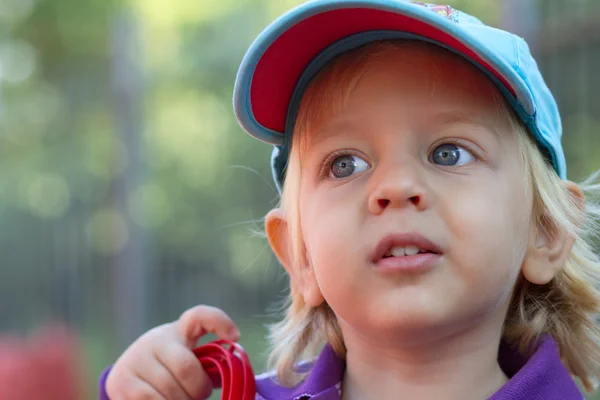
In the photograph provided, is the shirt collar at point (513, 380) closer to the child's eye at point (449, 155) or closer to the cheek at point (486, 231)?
the cheek at point (486, 231)

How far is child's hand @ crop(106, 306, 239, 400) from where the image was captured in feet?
3.74

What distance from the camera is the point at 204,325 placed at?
1183 mm

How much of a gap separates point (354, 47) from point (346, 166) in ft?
0.53

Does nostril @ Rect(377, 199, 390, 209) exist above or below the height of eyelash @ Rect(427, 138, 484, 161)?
below

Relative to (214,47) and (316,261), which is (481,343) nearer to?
(316,261)

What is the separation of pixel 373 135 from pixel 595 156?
1174mm

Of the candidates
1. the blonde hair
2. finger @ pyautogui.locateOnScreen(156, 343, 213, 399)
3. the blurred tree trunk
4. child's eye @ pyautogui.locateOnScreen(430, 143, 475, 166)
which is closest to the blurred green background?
the blurred tree trunk

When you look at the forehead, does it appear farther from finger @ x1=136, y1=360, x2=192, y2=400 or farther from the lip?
finger @ x1=136, y1=360, x2=192, y2=400

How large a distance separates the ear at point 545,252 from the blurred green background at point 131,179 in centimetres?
179

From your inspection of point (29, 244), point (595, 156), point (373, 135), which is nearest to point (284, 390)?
point (373, 135)

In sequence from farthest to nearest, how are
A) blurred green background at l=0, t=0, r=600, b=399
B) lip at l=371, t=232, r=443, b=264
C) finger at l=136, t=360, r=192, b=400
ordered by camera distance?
blurred green background at l=0, t=0, r=600, b=399 → finger at l=136, t=360, r=192, b=400 → lip at l=371, t=232, r=443, b=264

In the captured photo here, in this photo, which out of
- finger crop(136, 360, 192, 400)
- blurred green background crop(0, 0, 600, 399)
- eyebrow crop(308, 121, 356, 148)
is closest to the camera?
eyebrow crop(308, 121, 356, 148)

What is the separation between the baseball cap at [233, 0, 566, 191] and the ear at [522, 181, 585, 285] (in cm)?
9

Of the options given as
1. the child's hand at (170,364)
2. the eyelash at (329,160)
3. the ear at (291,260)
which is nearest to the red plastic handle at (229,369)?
the child's hand at (170,364)
